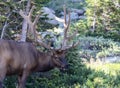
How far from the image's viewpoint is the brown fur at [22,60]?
872cm

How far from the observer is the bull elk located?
28.6 ft

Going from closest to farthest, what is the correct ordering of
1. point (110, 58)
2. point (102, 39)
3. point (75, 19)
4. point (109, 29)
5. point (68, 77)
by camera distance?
point (68, 77) → point (110, 58) → point (102, 39) → point (109, 29) → point (75, 19)

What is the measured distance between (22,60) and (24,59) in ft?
0.26

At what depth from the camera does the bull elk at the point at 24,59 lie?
873 centimetres

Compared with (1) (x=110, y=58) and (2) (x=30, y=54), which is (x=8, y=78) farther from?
(1) (x=110, y=58)

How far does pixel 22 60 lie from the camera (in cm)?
909

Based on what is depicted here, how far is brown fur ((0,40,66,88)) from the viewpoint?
872 centimetres

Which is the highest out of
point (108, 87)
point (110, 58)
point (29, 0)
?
point (29, 0)

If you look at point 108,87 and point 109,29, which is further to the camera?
point 109,29

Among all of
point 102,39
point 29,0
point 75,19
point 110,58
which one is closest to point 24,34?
point 29,0

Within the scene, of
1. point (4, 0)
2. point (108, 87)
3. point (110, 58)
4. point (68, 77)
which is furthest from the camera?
point (110, 58)

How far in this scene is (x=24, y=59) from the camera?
30.0ft

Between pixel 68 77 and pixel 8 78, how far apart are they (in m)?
1.79

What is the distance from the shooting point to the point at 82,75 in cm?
1148
